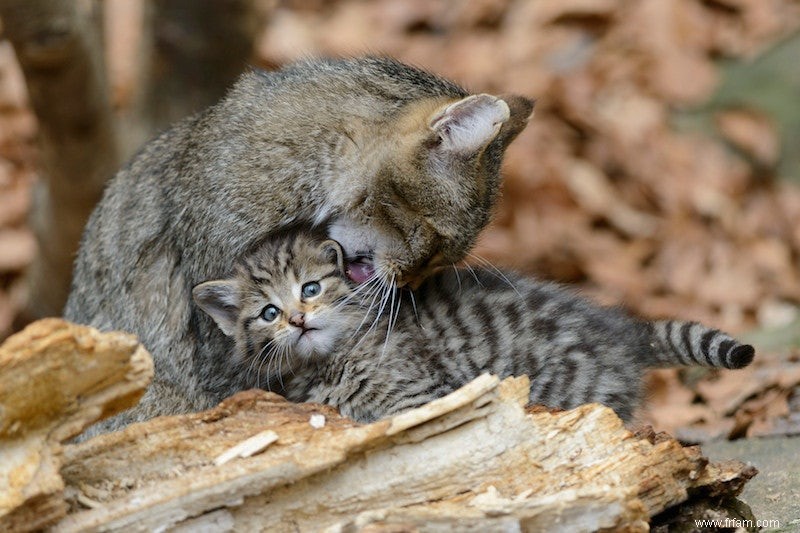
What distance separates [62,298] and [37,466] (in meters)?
3.90

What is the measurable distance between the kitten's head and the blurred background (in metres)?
2.00

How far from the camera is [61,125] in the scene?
237 inches

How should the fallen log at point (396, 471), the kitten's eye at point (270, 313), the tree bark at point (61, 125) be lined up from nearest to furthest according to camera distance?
the fallen log at point (396, 471)
the kitten's eye at point (270, 313)
the tree bark at point (61, 125)

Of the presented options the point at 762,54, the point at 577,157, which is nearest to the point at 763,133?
the point at 762,54

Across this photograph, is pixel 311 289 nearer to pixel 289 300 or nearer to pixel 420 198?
pixel 289 300

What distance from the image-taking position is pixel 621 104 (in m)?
9.62

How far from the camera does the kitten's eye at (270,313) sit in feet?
14.4

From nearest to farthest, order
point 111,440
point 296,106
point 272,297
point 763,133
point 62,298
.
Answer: point 111,440, point 272,297, point 296,106, point 62,298, point 763,133

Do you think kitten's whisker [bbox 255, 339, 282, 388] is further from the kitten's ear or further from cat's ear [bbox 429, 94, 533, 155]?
cat's ear [bbox 429, 94, 533, 155]

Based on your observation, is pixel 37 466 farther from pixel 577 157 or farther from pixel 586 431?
pixel 577 157

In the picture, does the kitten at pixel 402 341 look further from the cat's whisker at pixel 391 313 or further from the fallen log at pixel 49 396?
the fallen log at pixel 49 396

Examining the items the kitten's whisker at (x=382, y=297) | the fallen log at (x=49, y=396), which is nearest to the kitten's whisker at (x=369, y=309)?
the kitten's whisker at (x=382, y=297)

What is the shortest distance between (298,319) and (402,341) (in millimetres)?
431

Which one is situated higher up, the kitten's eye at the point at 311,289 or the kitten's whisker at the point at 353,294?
the kitten's eye at the point at 311,289
